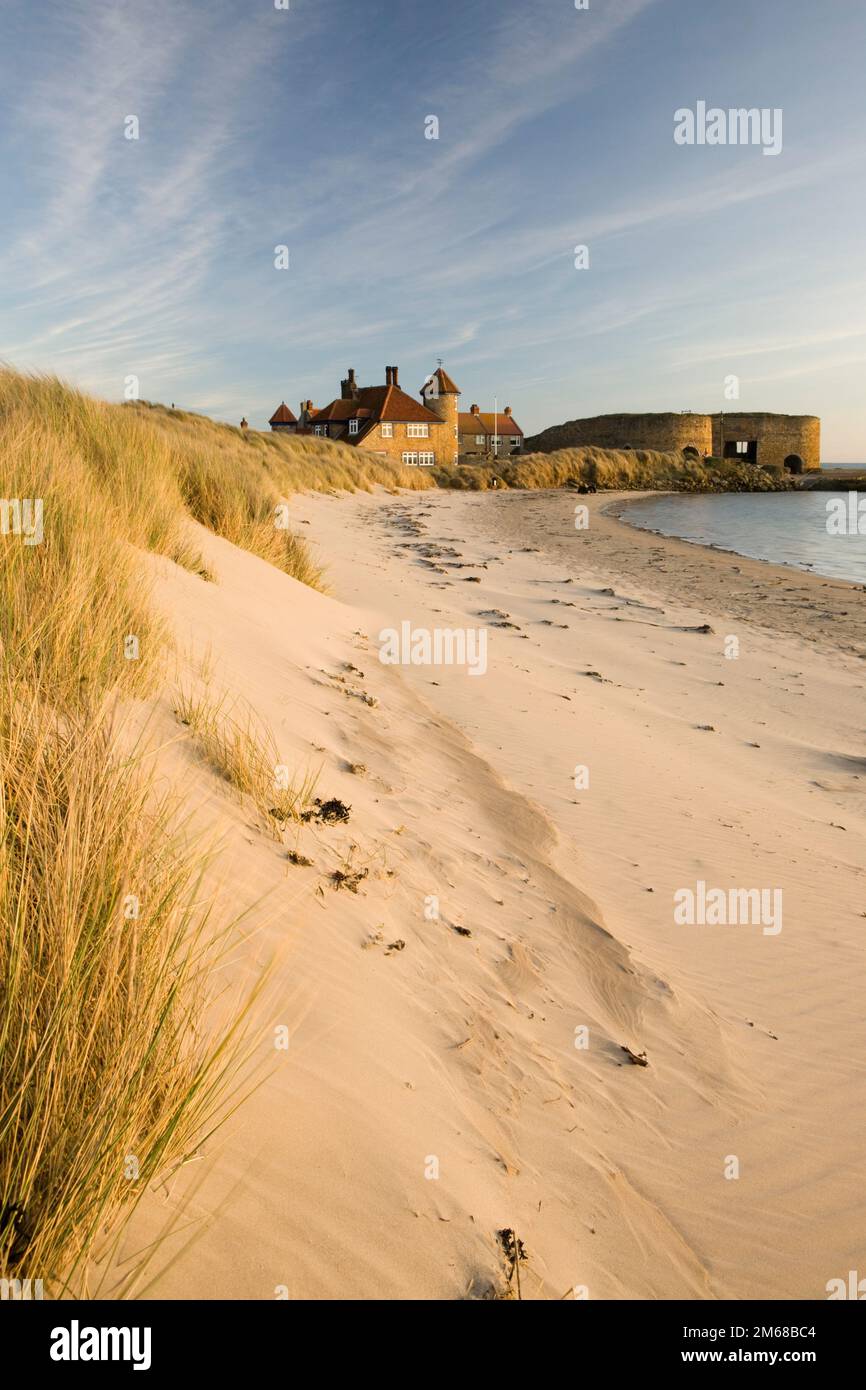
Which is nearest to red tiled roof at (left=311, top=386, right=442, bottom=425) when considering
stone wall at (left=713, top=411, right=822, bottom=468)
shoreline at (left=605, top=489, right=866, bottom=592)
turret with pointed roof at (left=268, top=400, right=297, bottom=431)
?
turret with pointed roof at (left=268, top=400, right=297, bottom=431)

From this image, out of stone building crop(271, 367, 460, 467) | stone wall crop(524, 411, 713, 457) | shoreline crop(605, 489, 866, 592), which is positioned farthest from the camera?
stone wall crop(524, 411, 713, 457)

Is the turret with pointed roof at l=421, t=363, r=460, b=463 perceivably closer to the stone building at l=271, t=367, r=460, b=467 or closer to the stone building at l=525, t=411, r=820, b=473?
the stone building at l=271, t=367, r=460, b=467

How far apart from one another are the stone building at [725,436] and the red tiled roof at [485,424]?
277 inches

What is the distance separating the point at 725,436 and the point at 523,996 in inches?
3014

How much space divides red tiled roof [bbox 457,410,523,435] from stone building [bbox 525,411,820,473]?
7.03m

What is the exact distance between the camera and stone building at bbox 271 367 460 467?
175ft

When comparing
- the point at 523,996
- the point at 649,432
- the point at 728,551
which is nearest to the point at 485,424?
the point at 649,432

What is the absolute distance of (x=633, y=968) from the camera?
134 inches

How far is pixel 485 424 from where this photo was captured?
258ft

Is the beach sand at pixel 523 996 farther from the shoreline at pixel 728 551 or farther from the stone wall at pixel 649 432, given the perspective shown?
the stone wall at pixel 649 432

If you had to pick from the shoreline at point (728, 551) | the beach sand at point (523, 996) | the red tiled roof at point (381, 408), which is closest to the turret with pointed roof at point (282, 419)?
the red tiled roof at point (381, 408)

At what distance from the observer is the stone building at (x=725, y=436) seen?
216ft

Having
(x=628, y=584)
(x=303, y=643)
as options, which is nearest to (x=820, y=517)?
(x=628, y=584)

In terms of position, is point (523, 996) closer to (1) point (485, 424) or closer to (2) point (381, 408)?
(2) point (381, 408)
